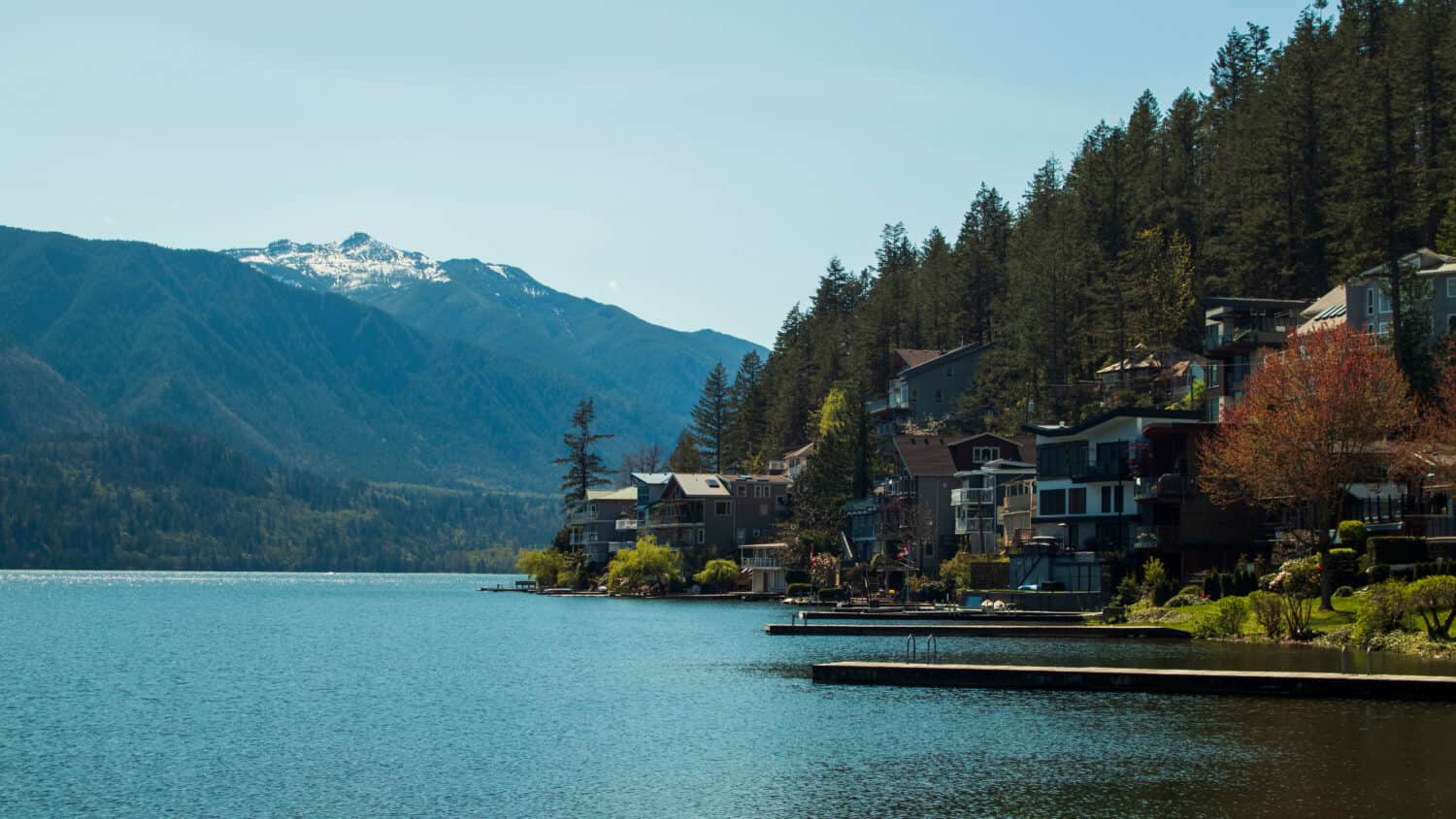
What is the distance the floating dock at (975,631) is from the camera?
70.1 meters

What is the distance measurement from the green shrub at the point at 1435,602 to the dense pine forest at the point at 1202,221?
29277mm

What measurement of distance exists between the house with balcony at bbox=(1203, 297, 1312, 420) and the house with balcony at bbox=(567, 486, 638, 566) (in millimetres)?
87617

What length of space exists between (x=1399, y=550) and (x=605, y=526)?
381 ft

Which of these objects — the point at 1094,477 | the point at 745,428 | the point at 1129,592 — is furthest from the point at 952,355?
the point at 1129,592

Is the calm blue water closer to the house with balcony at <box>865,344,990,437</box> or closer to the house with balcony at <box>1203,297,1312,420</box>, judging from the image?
the house with balcony at <box>1203,297,1312,420</box>

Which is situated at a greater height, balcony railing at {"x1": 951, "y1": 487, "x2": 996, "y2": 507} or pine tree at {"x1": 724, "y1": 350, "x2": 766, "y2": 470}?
pine tree at {"x1": 724, "y1": 350, "x2": 766, "y2": 470}

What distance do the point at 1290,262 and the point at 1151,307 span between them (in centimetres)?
1247

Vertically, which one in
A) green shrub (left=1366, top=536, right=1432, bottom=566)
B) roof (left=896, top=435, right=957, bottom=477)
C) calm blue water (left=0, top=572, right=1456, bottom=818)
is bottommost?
calm blue water (left=0, top=572, right=1456, bottom=818)

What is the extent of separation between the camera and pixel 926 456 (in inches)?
4692

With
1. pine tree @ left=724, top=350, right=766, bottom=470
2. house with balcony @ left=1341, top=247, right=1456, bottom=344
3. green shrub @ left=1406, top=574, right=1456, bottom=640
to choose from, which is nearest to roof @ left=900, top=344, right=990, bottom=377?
pine tree @ left=724, top=350, right=766, bottom=470

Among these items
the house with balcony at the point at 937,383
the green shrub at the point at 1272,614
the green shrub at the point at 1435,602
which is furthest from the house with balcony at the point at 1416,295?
the house with balcony at the point at 937,383

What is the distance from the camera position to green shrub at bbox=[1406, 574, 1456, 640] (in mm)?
54250

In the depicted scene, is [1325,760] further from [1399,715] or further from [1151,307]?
[1151,307]

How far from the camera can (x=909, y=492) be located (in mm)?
117312
